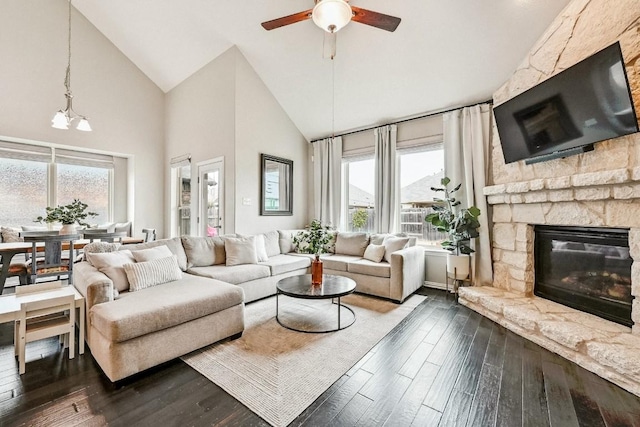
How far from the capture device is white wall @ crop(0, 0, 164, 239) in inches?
178

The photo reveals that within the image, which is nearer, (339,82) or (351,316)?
(351,316)

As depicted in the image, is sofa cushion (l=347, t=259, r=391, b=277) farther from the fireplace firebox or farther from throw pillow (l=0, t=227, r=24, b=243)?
throw pillow (l=0, t=227, r=24, b=243)

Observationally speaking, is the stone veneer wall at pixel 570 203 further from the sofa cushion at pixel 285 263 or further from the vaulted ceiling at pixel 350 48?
the sofa cushion at pixel 285 263

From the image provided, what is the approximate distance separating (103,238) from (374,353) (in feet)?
12.9

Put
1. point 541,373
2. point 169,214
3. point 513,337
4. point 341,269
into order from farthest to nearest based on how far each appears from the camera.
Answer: point 169,214 < point 341,269 < point 513,337 < point 541,373

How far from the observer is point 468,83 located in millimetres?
3760

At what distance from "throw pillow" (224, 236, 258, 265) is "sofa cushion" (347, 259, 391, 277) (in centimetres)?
140

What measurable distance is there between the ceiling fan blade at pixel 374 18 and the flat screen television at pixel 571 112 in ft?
5.53

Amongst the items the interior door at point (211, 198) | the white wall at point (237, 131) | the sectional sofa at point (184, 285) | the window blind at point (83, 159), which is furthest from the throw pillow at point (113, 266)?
the window blind at point (83, 159)

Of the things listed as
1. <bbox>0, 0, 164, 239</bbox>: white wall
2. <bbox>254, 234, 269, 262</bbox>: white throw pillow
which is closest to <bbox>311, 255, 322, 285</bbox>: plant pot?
<bbox>254, 234, 269, 262</bbox>: white throw pillow

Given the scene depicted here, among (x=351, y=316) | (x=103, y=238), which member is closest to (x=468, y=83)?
(x=351, y=316)

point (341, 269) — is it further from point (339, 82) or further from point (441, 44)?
point (441, 44)

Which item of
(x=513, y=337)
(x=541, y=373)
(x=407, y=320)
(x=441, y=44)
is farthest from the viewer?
(x=441, y=44)

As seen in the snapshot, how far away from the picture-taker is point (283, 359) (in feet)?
7.43
